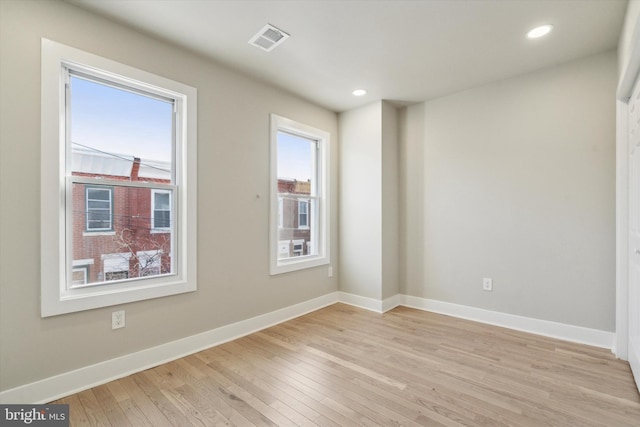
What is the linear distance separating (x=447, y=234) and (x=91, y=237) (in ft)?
11.3

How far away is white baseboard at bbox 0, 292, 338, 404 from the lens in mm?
1866

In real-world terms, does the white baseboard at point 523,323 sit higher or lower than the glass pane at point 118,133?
lower

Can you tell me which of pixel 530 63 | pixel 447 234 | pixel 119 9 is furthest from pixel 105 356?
pixel 530 63

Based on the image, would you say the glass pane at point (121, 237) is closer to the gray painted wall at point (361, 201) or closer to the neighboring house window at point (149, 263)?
the neighboring house window at point (149, 263)

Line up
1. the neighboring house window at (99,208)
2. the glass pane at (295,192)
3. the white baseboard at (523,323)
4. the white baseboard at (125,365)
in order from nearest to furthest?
the white baseboard at (125,365), the neighboring house window at (99,208), the white baseboard at (523,323), the glass pane at (295,192)

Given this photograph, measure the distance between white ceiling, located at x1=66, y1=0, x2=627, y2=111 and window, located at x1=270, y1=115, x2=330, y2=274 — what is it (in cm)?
71

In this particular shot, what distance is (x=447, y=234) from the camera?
360 cm

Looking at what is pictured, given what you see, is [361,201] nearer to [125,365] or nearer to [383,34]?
[383,34]

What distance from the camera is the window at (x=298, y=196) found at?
3371mm

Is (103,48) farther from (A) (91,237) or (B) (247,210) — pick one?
(B) (247,210)

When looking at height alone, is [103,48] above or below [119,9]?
below

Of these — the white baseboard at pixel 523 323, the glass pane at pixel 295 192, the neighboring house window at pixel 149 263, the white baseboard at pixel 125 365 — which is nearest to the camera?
the white baseboard at pixel 125 365

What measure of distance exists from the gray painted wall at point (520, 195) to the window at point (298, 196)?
110 centimetres

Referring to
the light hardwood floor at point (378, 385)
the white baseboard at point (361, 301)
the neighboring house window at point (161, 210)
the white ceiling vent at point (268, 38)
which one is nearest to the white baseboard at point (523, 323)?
the light hardwood floor at point (378, 385)
